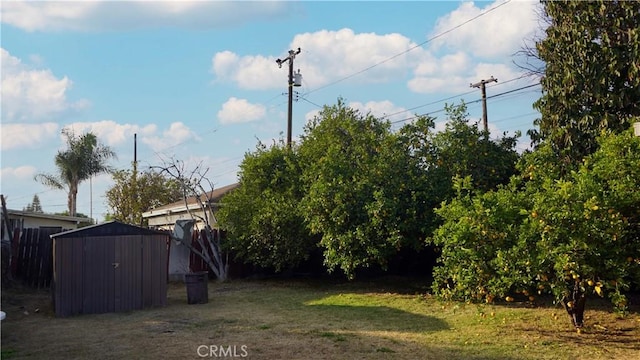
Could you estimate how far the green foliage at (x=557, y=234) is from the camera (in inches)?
281

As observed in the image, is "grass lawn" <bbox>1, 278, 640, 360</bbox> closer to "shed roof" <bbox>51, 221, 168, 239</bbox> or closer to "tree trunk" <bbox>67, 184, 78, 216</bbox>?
"shed roof" <bbox>51, 221, 168, 239</bbox>

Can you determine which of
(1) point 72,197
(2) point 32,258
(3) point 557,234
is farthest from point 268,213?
(1) point 72,197

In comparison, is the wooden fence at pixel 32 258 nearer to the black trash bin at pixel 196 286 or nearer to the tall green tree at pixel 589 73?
the black trash bin at pixel 196 286

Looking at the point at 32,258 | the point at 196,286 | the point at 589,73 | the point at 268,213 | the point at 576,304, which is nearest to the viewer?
the point at 576,304

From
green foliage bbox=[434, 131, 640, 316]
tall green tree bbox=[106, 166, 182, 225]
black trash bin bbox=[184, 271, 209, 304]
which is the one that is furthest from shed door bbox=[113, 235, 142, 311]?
tall green tree bbox=[106, 166, 182, 225]

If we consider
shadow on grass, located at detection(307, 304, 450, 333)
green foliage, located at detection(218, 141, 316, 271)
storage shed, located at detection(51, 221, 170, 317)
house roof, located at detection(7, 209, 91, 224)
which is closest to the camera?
shadow on grass, located at detection(307, 304, 450, 333)

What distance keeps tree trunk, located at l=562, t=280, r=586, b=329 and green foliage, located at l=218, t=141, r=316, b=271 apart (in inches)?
305

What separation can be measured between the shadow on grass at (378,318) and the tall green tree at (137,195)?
2172 cm

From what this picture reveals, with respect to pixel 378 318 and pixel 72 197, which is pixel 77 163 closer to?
pixel 72 197

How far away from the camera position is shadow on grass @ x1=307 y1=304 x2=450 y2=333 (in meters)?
9.20

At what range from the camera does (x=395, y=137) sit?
548 inches

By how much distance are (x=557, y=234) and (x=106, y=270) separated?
323 inches

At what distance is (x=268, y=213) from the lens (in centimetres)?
1591

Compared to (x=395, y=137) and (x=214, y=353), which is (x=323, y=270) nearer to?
(x=395, y=137)
